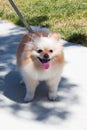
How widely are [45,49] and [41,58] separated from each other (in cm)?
9

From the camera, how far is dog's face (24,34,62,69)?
11.9 feet

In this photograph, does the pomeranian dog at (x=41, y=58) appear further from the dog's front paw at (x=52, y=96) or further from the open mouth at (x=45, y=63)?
the dog's front paw at (x=52, y=96)

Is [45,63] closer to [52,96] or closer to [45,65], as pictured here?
[45,65]

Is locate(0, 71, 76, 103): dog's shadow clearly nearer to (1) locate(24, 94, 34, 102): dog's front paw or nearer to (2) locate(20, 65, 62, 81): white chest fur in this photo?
(1) locate(24, 94, 34, 102): dog's front paw

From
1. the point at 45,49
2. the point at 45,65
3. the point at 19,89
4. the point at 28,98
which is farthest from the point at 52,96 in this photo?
the point at 45,49

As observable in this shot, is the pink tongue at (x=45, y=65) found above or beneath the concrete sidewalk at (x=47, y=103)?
above

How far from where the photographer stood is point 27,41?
395 cm

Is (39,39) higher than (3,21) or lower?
higher

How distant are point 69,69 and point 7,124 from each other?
1370 mm

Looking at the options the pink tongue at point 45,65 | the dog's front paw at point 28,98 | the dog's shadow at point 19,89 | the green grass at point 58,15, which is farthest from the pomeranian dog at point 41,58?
the green grass at point 58,15

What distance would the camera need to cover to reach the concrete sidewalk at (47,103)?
3.76 metres

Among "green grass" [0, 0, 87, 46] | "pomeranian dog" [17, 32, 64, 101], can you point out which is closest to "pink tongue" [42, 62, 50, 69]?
"pomeranian dog" [17, 32, 64, 101]

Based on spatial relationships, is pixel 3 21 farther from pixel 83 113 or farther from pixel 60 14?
pixel 83 113

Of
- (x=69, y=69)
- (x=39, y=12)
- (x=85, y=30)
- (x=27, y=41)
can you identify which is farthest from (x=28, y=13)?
(x=27, y=41)
